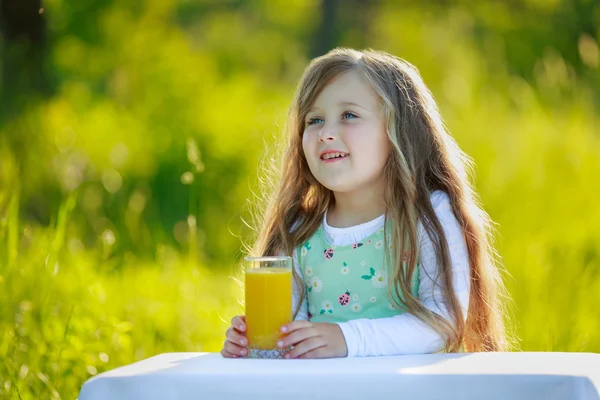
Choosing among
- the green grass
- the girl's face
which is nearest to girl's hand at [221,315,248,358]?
the girl's face

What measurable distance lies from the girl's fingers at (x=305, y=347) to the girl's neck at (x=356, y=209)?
1.73 feet

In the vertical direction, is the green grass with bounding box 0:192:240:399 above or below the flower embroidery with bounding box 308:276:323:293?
below

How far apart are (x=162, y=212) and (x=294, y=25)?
8.35 m

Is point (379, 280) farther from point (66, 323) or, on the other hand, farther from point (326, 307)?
point (66, 323)

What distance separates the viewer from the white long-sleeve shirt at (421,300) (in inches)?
Result: 78.3

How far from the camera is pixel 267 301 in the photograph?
1897 mm

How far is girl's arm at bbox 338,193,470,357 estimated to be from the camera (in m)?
1.98

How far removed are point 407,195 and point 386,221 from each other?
3.5 inches

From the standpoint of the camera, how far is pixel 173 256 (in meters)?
4.58

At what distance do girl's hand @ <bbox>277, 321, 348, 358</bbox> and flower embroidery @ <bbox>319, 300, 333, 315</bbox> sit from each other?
35cm

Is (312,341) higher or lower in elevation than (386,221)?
lower

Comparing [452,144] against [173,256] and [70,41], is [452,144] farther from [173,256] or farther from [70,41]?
[70,41]

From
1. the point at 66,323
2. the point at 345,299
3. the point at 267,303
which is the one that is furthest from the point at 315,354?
the point at 66,323

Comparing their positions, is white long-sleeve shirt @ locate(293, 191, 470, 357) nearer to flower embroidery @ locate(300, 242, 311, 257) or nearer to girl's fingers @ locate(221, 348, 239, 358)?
flower embroidery @ locate(300, 242, 311, 257)
